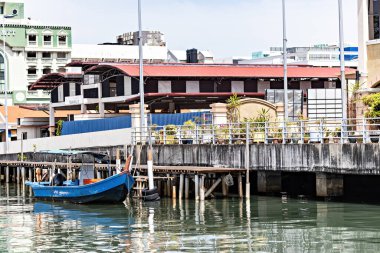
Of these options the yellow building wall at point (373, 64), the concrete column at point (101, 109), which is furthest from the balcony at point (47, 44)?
the yellow building wall at point (373, 64)

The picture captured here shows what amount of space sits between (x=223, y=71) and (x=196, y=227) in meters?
45.5

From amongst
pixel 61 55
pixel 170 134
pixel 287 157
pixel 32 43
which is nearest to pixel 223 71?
pixel 170 134

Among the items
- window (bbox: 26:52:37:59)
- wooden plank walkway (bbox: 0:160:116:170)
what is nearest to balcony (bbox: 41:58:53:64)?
window (bbox: 26:52:37:59)

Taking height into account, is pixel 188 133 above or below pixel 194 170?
above

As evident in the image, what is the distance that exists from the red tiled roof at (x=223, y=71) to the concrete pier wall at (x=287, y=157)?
69.5 feet

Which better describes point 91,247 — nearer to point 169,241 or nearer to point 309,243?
point 169,241

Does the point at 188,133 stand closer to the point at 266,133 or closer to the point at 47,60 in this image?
the point at 266,133

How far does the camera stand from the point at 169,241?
124 feet

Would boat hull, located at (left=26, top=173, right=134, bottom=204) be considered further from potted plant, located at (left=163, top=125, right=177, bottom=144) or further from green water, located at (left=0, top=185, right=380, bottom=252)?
potted plant, located at (left=163, top=125, right=177, bottom=144)

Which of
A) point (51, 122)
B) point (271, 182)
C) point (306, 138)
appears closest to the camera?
point (306, 138)

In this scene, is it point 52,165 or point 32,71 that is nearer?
point 52,165

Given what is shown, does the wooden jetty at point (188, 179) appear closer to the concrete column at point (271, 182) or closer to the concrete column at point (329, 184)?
the concrete column at point (271, 182)

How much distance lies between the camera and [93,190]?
5462 centimetres

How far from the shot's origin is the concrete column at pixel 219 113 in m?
65.5
